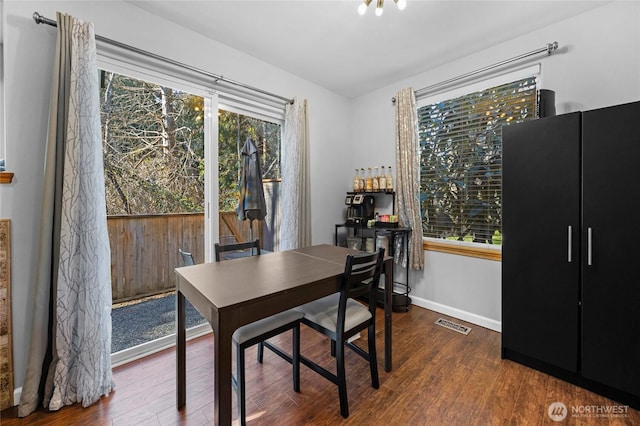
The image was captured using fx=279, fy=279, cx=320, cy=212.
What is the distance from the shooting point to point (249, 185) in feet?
9.63

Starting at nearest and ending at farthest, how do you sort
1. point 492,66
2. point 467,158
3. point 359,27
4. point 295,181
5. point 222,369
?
1. point 222,369
2. point 359,27
3. point 492,66
4. point 467,158
5. point 295,181

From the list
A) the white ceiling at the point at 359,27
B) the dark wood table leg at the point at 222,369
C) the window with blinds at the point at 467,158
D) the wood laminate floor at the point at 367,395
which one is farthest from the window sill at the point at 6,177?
the window with blinds at the point at 467,158

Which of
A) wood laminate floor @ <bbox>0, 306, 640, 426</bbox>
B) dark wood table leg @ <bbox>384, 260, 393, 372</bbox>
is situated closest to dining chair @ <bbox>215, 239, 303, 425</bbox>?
wood laminate floor @ <bbox>0, 306, 640, 426</bbox>

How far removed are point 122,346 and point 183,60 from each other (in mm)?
2462

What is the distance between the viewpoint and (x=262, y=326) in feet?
5.40

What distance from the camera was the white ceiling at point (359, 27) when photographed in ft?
6.98

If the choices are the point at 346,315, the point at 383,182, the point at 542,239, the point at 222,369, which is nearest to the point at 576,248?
the point at 542,239

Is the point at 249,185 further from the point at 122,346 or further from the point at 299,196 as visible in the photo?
the point at 122,346

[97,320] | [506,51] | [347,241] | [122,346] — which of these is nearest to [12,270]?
[97,320]

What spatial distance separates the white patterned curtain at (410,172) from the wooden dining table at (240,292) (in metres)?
1.29

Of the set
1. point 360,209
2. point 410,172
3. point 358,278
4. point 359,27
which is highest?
point 359,27

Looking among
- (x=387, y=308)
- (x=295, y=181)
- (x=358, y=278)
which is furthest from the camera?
(x=295, y=181)

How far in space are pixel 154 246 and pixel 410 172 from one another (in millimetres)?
2883

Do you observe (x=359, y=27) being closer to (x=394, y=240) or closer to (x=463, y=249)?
(x=394, y=240)
